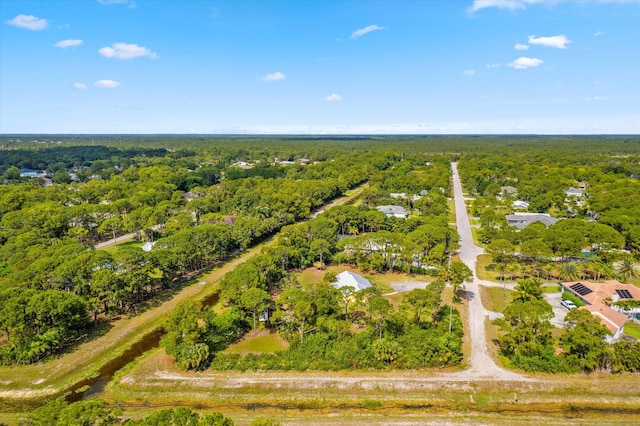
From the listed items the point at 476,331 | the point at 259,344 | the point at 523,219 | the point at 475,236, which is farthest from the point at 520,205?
the point at 259,344

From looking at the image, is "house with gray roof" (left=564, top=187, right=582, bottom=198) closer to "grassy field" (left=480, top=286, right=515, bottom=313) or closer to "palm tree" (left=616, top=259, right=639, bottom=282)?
"palm tree" (left=616, top=259, right=639, bottom=282)

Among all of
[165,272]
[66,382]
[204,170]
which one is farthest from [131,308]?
[204,170]

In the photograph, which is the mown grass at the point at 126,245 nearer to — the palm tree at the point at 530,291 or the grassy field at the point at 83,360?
the grassy field at the point at 83,360

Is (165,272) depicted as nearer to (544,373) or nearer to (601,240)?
(544,373)

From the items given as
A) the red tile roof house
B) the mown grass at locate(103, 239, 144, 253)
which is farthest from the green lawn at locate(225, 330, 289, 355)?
the mown grass at locate(103, 239, 144, 253)

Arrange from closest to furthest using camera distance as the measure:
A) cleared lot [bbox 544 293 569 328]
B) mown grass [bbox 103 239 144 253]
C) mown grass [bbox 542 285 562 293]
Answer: cleared lot [bbox 544 293 569 328] < mown grass [bbox 542 285 562 293] < mown grass [bbox 103 239 144 253]

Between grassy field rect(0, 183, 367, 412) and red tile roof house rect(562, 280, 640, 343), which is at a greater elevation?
red tile roof house rect(562, 280, 640, 343)
